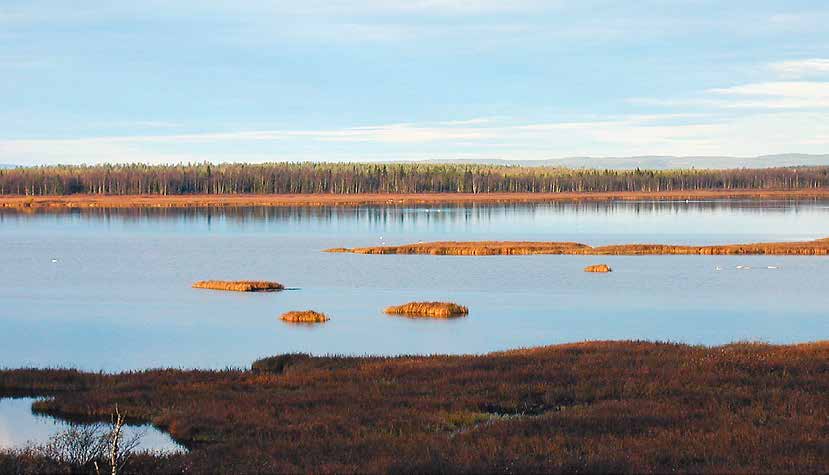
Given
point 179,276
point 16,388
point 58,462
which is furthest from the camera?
point 179,276

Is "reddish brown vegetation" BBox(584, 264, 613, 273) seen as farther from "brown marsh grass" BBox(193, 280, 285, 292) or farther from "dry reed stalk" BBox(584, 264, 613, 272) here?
"brown marsh grass" BBox(193, 280, 285, 292)

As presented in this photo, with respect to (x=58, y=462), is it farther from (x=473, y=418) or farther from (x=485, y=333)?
(x=485, y=333)

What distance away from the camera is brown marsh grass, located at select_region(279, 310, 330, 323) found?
42.7 meters

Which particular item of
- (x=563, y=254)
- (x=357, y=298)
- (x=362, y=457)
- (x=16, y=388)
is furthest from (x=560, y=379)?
(x=563, y=254)

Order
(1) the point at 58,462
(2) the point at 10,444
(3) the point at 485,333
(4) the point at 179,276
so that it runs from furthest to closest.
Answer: (4) the point at 179,276 < (3) the point at 485,333 < (2) the point at 10,444 < (1) the point at 58,462

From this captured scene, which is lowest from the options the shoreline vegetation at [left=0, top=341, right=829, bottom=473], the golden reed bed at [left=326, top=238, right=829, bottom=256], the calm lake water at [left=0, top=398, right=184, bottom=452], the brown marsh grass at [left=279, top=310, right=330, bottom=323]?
the golden reed bed at [left=326, top=238, right=829, bottom=256]

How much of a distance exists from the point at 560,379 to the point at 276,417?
7.09m

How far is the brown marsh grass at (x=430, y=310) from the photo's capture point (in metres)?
44.2

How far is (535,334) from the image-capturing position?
128ft

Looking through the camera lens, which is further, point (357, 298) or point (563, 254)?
point (563, 254)

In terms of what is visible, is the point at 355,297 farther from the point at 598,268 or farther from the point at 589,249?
the point at 589,249

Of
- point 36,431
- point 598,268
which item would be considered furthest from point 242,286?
point 36,431

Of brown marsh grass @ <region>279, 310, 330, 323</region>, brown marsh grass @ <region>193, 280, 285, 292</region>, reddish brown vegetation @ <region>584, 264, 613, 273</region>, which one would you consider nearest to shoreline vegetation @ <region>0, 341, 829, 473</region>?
brown marsh grass @ <region>279, 310, 330, 323</region>

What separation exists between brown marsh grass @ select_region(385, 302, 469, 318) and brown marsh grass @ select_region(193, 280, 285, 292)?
13.0 metres
